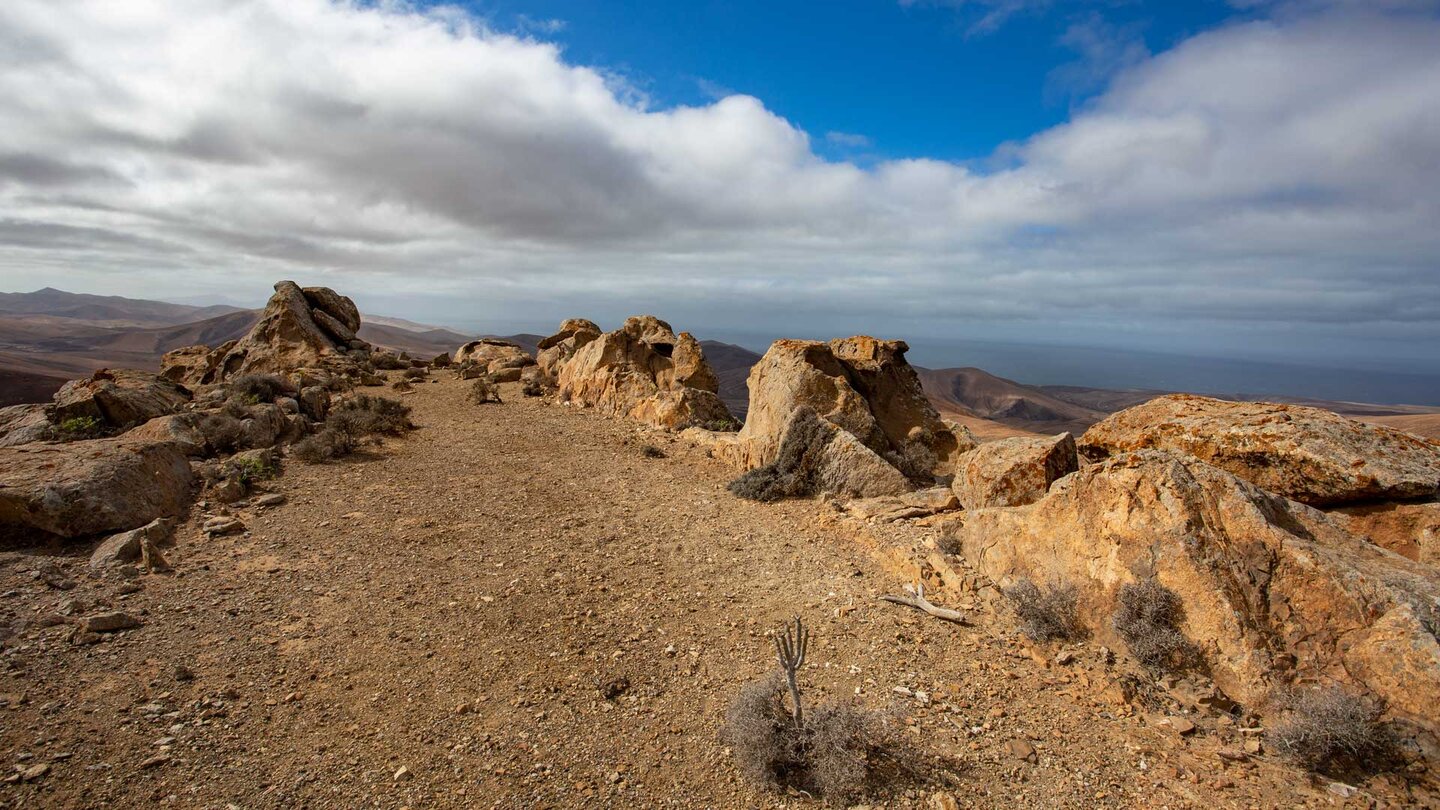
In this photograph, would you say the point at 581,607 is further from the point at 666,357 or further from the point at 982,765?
the point at 666,357

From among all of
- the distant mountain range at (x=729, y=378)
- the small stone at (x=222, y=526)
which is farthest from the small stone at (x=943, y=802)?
the distant mountain range at (x=729, y=378)

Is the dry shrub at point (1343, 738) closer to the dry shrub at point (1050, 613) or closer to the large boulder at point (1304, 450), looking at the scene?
the dry shrub at point (1050, 613)

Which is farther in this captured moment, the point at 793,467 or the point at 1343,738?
the point at 793,467

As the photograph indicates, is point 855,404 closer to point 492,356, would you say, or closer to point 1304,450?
point 1304,450

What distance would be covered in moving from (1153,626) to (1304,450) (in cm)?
275

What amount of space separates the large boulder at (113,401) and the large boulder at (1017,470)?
1512cm

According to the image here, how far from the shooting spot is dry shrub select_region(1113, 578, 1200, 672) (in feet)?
16.2

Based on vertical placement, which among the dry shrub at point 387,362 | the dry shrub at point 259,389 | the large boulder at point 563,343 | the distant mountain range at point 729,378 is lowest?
the distant mountain range at point 729,378

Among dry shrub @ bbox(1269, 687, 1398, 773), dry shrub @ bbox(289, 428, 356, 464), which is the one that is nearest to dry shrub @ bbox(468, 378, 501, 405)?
dry shrub @ bbox(289, 428, 356, 464)

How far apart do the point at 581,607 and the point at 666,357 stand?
40.1ft

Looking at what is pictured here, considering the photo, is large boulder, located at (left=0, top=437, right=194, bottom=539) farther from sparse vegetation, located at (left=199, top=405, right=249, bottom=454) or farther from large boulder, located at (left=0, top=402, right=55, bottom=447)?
large boulder, located at (left=0, top=402, right=55, bottom=447)

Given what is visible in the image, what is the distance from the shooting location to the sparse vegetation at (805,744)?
13.1 feet

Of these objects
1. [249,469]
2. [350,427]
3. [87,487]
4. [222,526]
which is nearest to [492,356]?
[350,427]

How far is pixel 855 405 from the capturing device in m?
11.6
